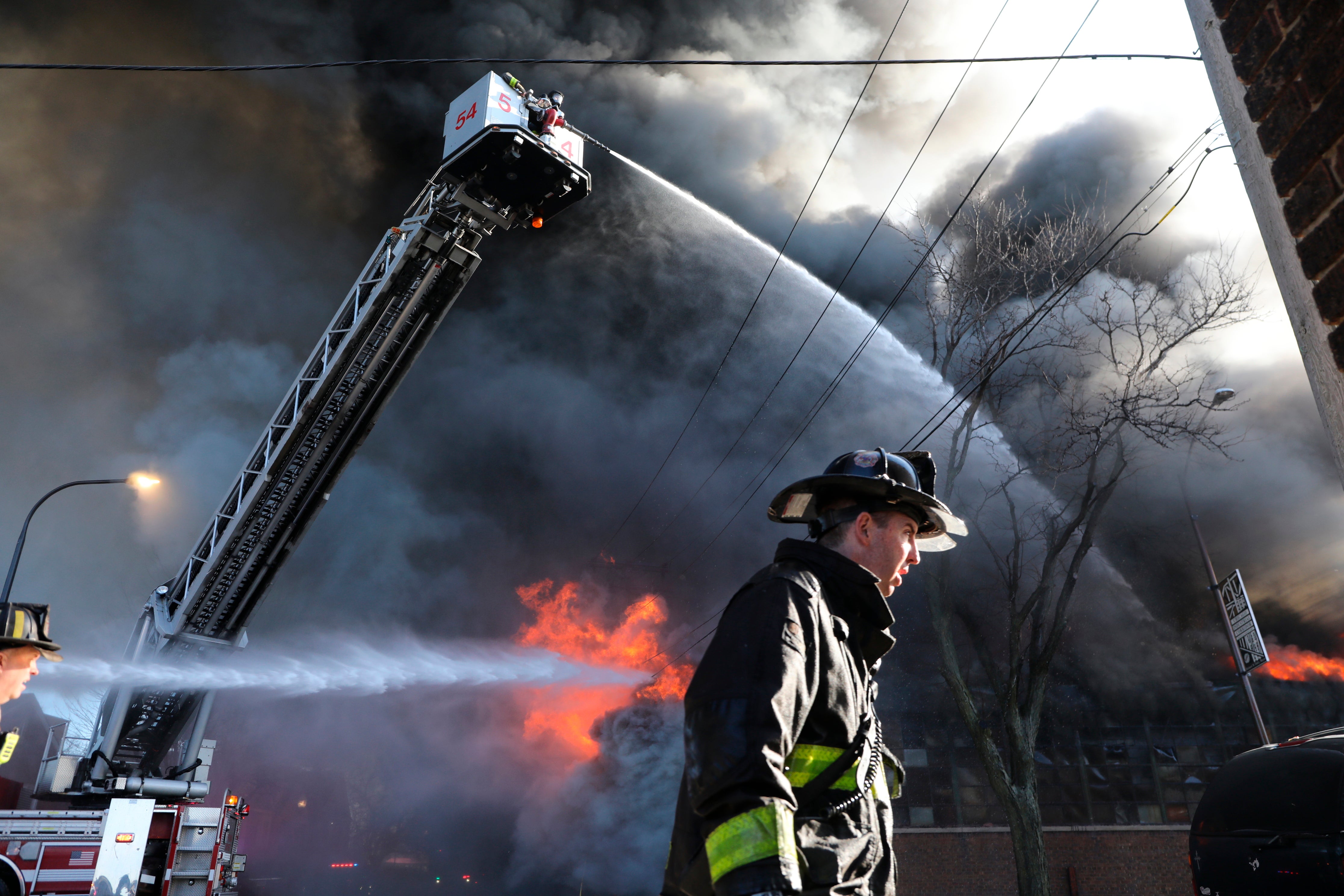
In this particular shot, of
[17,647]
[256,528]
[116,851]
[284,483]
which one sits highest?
[284,483]

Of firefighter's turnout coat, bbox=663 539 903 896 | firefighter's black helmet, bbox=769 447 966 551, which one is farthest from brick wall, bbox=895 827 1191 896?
firefighter's turnout coat, bbox=663 539 903 896

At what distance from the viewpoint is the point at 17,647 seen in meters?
3.84

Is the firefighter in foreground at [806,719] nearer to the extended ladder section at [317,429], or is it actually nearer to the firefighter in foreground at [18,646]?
the firefighter in foreground at [18,646]

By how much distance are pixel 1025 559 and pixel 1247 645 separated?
9.48m

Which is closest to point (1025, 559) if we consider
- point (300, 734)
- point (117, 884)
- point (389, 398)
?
point (389, 398)

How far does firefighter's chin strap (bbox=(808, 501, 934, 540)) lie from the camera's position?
99.6 inches

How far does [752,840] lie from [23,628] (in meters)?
4.47

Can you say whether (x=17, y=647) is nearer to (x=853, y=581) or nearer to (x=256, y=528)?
(x=853, y=581)

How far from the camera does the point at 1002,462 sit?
19.5 m

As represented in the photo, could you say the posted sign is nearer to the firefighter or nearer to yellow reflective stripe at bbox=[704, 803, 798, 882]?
yellow reflective stripe at bbox=[704, 803, 798, 882]

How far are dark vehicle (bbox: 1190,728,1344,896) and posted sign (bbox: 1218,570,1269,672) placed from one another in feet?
13.5

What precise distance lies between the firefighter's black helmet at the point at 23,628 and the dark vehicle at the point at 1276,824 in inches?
321

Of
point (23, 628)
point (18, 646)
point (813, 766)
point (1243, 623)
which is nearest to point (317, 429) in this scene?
point (23, 628)

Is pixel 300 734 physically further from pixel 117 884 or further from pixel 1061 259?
pixel 1061 259
